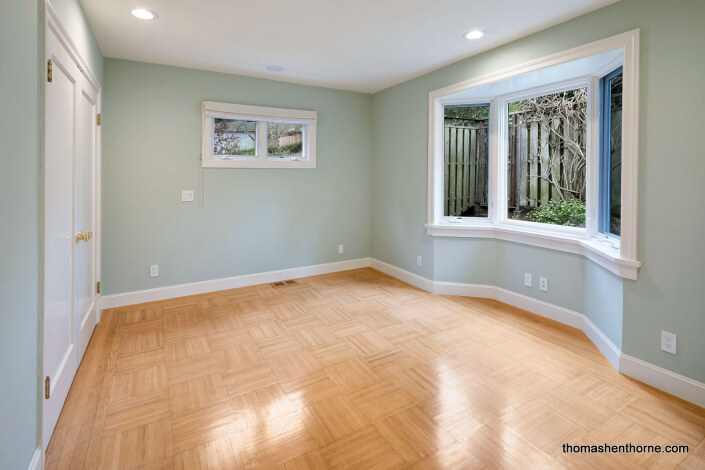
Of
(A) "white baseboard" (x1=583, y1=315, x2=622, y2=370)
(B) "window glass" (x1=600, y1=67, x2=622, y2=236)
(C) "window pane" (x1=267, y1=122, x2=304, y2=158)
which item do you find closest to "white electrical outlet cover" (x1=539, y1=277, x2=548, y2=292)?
(A) "white baseboard" (x1=583, y1=315, x2=622, y2=370)

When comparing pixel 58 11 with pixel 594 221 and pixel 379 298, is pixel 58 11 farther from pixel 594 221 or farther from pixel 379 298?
pixel 594 221

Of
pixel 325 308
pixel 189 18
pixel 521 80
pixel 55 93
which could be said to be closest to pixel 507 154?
pixel 521 80

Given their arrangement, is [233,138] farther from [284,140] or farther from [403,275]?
[403,275]

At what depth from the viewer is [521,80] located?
10.6ft

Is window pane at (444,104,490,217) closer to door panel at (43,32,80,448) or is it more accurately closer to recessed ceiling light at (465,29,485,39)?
recessed ceiling light at (465,29,485,39)

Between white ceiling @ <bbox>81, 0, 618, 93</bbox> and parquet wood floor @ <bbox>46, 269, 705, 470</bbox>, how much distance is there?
7.89 ft

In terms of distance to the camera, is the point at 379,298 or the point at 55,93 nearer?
the point at 55,93

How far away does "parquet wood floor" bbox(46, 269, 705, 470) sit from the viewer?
169 centimetres

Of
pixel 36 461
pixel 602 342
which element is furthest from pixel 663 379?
pixel 36 461

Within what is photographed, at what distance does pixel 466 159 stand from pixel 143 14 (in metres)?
3.15

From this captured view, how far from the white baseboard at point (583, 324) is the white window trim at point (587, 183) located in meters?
0.53

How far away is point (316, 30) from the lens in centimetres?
292

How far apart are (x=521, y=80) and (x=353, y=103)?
226 cm

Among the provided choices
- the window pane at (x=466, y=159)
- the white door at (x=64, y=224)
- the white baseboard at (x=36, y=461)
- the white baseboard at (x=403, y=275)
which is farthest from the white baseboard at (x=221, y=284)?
the white baseboard at (x=36, y=461)
